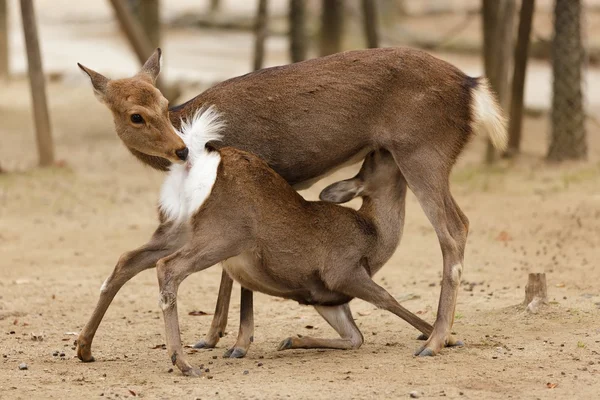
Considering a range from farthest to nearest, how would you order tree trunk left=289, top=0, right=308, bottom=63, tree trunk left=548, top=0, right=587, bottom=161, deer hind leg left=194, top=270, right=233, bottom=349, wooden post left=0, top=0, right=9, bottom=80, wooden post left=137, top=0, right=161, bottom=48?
wooden post left=0, top=0, right=9, bottom=80 → wooden post left=137, top=0, right=161, bottom=48 → tree trunk left=289, top=0, right=308, bottom=63 → tree trunk left=548, top=0, right=587, bottom=161 → deer hind leg left=194, top=270, right=233, bottom=349

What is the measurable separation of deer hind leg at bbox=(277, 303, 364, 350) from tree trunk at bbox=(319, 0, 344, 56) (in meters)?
9.94

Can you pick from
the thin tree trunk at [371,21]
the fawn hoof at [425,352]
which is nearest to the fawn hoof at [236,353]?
the fawn hoof at [425,352]

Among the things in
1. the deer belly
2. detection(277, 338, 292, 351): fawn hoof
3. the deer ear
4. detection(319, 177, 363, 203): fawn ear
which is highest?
the deer ear

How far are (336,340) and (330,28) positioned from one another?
1038 centimetres

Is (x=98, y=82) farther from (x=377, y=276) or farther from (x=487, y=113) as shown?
(x=377, y=276)

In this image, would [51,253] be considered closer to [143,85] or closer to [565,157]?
[143,85]

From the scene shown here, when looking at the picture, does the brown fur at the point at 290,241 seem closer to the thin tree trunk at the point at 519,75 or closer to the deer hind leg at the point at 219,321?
the deer hind leg at the point at 219,321

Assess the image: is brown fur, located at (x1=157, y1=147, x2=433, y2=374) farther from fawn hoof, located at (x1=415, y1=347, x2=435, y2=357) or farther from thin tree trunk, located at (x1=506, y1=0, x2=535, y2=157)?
thin tree trunk, located at (x1=506, y1=0, x2=535, y2=157)

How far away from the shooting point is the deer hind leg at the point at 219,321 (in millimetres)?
6801

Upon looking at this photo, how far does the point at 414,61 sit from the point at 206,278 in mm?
3068

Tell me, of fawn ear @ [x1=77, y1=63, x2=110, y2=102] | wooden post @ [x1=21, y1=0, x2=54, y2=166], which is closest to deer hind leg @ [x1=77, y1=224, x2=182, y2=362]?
fawn ear @ [x1=77, y1=63, x2=110, y2=102]

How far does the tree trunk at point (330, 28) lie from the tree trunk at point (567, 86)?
430 centimetres

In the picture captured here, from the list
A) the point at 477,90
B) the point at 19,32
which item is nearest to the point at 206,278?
the point at 477,90

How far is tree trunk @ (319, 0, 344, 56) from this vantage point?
638 inches
